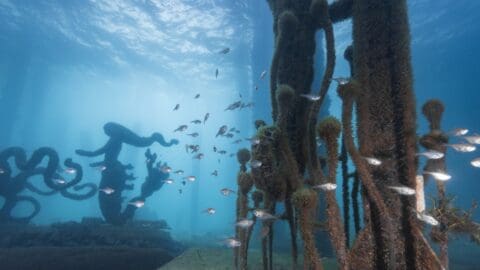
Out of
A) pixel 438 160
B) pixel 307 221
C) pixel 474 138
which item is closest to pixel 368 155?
pixel 307 221

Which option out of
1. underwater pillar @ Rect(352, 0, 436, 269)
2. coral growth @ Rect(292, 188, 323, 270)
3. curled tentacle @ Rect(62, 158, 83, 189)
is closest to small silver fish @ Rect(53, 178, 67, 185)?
curled tentacle @ Rect(62, 158, 83, 189)

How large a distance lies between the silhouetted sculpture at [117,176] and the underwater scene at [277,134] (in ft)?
0.28

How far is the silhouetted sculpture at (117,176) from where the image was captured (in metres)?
16.0

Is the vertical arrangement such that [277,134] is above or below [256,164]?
above

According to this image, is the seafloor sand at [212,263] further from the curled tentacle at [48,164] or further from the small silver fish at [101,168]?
the curled tentacle at [48,164]

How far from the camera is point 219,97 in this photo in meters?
51.2

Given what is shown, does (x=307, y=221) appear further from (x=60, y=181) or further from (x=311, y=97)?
(x=60, y=181)

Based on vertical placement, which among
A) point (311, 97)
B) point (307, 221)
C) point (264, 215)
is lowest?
point (264, 215)

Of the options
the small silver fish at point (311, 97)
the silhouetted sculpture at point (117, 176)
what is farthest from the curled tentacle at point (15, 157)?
the small silver fish at point (311, 97)

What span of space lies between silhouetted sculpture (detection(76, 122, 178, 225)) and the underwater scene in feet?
0.28

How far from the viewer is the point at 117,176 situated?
655 inches

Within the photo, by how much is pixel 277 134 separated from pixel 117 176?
14.1 m

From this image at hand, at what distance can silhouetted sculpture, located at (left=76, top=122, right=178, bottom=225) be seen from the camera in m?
16.0

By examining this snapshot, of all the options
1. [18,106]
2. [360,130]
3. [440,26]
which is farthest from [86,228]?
[18,106]
